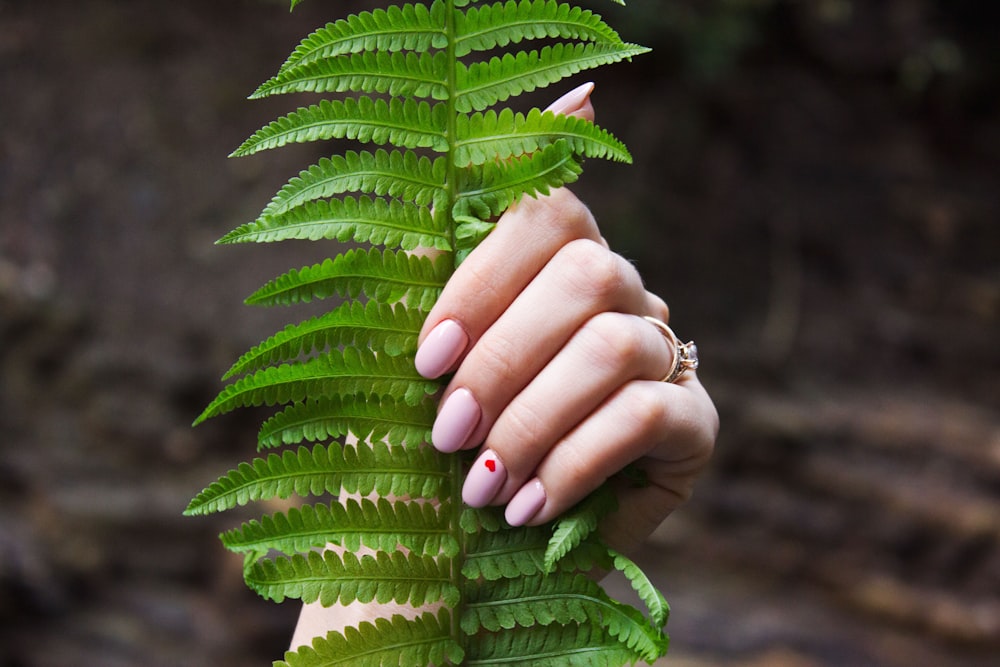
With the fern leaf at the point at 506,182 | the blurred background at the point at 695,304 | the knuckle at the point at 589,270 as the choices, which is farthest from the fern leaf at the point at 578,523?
the blurred background at the point at 695,304

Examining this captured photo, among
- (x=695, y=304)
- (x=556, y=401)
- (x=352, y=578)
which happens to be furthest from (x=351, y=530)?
(x=695, y=304)

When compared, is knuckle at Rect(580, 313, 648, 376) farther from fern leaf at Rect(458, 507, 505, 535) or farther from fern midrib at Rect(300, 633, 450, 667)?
fern midrib at Rect(300, 633, 450, 667)

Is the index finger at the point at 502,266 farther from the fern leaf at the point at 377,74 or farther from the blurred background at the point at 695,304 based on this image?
the blurred background at the point at 695,304

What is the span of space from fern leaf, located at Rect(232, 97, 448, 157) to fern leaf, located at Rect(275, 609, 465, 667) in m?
0.75

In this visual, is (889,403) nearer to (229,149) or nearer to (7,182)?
(229,149)

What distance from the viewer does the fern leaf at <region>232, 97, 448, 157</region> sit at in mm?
1212

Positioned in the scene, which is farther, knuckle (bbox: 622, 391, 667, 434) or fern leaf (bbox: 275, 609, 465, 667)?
knuckle (bbox: 622, 391, 667, 434)

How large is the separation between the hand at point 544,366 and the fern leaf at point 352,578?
14cm

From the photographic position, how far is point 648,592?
1.16m

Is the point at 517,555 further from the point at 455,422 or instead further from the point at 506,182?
the point at 506,182

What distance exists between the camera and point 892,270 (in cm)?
611

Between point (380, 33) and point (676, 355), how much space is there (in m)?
0.77

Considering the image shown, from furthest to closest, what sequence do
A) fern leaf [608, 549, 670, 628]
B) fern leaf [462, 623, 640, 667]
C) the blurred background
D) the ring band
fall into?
the blurred background, the ring band, fern leaf [462, 623, 640, 667], fern leaf [608, 549, 670, 628]

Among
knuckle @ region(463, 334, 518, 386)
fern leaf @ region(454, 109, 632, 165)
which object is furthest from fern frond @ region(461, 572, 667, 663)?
fern leaf @ region(454, 109, 632, 165)
